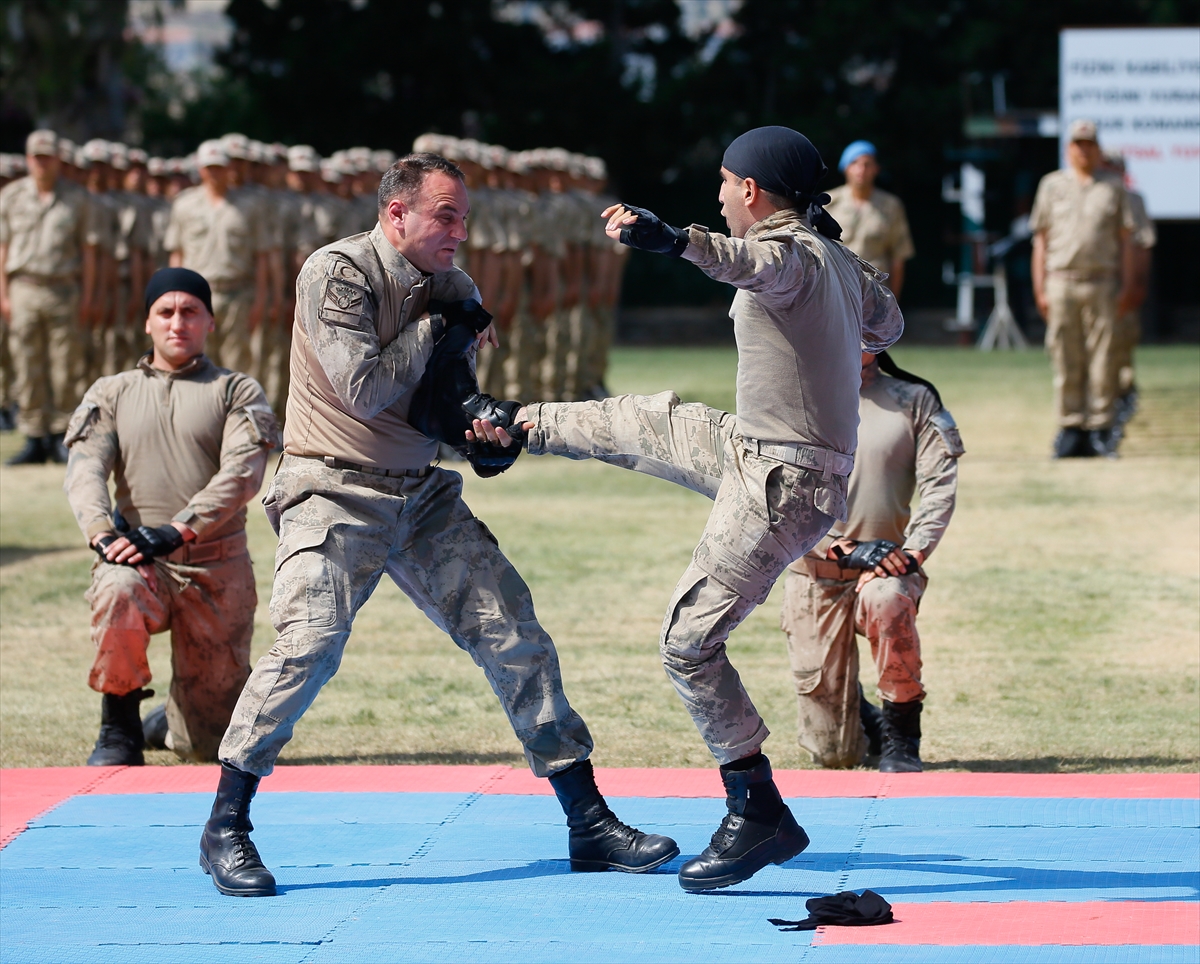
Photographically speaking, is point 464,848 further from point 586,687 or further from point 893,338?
point 586,687

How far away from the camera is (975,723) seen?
7.28 meters

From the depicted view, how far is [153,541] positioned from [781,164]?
2.58 metres

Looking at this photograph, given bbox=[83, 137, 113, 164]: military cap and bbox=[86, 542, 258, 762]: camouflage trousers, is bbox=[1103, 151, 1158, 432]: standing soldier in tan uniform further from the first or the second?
bbox=[86, 542, 258, 762]: camouflage trousers

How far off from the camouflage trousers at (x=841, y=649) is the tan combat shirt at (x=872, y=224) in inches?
324

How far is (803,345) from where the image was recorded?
4711mm

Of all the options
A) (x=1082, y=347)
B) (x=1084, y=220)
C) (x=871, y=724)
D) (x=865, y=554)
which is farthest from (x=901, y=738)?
(x=1082, y=347)

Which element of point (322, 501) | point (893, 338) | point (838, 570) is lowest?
point (838, 570)

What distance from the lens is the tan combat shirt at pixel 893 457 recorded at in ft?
21.4

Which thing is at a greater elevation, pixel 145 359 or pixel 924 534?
pixel 145 359

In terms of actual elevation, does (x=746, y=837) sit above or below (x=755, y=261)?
below

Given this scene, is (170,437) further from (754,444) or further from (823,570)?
(754,444)

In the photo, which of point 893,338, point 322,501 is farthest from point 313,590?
point 893,338

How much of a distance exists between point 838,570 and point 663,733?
107 centimetres

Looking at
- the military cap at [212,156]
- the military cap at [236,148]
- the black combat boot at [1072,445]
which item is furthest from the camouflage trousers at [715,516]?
the black combat boot at [1072,445]
